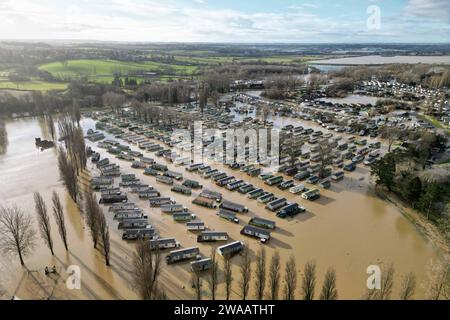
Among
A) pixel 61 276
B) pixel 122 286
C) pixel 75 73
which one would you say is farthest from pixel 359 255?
pixel 75 73

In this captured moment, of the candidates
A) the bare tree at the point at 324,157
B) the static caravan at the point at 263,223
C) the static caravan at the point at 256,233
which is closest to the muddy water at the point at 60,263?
the static caravan at the point at 256,233

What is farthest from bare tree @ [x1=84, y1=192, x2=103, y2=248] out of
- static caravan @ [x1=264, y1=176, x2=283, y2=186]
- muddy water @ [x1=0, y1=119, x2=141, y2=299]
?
static caravan @ [x1=264, y1=176, x2=283, y2=186]

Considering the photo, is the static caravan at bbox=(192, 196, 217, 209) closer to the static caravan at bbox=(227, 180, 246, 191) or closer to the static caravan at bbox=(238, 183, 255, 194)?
the static caravan at bbox=(227, 180, 246, 191)

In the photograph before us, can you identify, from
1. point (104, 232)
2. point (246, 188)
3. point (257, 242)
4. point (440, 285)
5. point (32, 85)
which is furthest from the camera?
point (32, 85)

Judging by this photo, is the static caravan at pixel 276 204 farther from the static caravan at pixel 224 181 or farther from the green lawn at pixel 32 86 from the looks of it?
the green lawn at pixel 32 86

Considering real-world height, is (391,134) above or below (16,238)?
above

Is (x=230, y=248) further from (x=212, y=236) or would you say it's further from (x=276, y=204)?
(x=276, y=204)

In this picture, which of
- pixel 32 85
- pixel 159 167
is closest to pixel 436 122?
pixel 159 167
